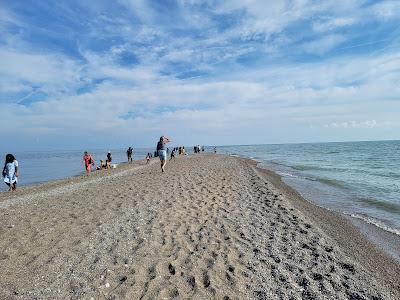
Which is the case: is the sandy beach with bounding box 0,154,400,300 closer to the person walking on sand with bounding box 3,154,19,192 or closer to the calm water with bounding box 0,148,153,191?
the person walking on sand with bounding box 3,154,19,192

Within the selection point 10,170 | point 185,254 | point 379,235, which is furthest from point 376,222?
point 10,170

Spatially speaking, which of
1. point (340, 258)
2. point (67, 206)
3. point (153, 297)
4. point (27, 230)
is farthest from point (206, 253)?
point (67, 206)

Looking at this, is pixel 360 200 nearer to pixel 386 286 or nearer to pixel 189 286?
pixel 386 286

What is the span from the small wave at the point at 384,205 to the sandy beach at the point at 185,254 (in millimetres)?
3723

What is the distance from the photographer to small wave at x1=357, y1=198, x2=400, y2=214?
44.8 ft

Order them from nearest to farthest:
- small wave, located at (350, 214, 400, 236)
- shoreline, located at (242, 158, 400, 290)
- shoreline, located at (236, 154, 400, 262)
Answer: shoreline, located at (242, 158, 400, 290) → shoreline, located at (236, 154, 400, 262) → small wave, located at (350, 214, 400, 236)

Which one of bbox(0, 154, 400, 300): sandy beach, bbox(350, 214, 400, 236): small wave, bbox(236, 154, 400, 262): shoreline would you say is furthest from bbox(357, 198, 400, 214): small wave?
bbox(0, 154, 400, 300): sandy beach

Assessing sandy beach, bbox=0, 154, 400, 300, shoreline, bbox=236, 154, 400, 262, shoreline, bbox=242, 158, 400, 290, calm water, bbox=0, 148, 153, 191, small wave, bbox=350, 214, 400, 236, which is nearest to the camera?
sandy beach, bbox=0, 154, 400, 300

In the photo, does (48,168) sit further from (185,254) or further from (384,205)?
(185,254)

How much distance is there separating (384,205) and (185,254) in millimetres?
11541

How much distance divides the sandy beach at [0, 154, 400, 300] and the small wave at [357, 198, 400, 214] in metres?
3.72

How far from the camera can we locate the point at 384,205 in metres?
14.5

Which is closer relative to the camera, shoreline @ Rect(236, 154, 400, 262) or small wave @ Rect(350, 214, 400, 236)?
shoreline @ Rect(236, 154, 400, 262)

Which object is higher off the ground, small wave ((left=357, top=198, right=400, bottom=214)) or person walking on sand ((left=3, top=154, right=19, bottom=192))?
person walking on sand ((left=3, top=154, right=19, bottom=192))
